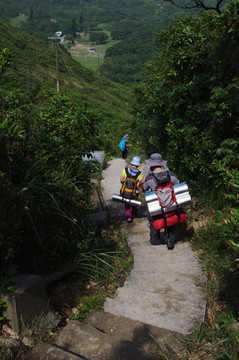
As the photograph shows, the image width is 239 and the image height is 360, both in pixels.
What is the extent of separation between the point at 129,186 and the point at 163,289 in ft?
7.18

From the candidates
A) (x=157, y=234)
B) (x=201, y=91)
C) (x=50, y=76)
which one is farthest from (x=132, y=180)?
(x=50, y=76)

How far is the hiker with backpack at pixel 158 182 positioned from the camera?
4.35 meters

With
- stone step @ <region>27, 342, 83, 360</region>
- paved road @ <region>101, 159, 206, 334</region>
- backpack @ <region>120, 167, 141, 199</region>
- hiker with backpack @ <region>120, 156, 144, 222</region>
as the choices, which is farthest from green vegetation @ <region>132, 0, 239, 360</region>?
stone step @ <region>27, 342, 83, 360</region>

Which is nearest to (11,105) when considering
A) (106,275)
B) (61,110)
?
(61,110)

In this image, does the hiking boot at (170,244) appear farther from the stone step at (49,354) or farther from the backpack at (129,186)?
the stone step at (49,354)

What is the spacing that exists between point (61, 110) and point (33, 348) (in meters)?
3.46

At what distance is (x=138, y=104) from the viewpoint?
539 inches

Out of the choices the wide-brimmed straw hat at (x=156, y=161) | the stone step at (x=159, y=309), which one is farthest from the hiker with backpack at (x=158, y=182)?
the stone step at (x=159, y=309)

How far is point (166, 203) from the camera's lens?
4.23 meters

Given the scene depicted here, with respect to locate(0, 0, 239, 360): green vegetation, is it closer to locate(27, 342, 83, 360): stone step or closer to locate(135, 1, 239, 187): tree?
locate(135, 1, 239, 187): tree

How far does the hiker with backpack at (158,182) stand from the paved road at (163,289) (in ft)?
0.48

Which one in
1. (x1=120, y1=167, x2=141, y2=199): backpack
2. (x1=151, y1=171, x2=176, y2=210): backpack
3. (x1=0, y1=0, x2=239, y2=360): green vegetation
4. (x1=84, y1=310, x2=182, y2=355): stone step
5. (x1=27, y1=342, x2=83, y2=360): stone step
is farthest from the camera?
(x1=120, y1=167, x2=141, y2=199): backpack

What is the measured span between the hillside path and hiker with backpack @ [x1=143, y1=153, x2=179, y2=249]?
15 cm

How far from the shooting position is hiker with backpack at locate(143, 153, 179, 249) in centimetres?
435
